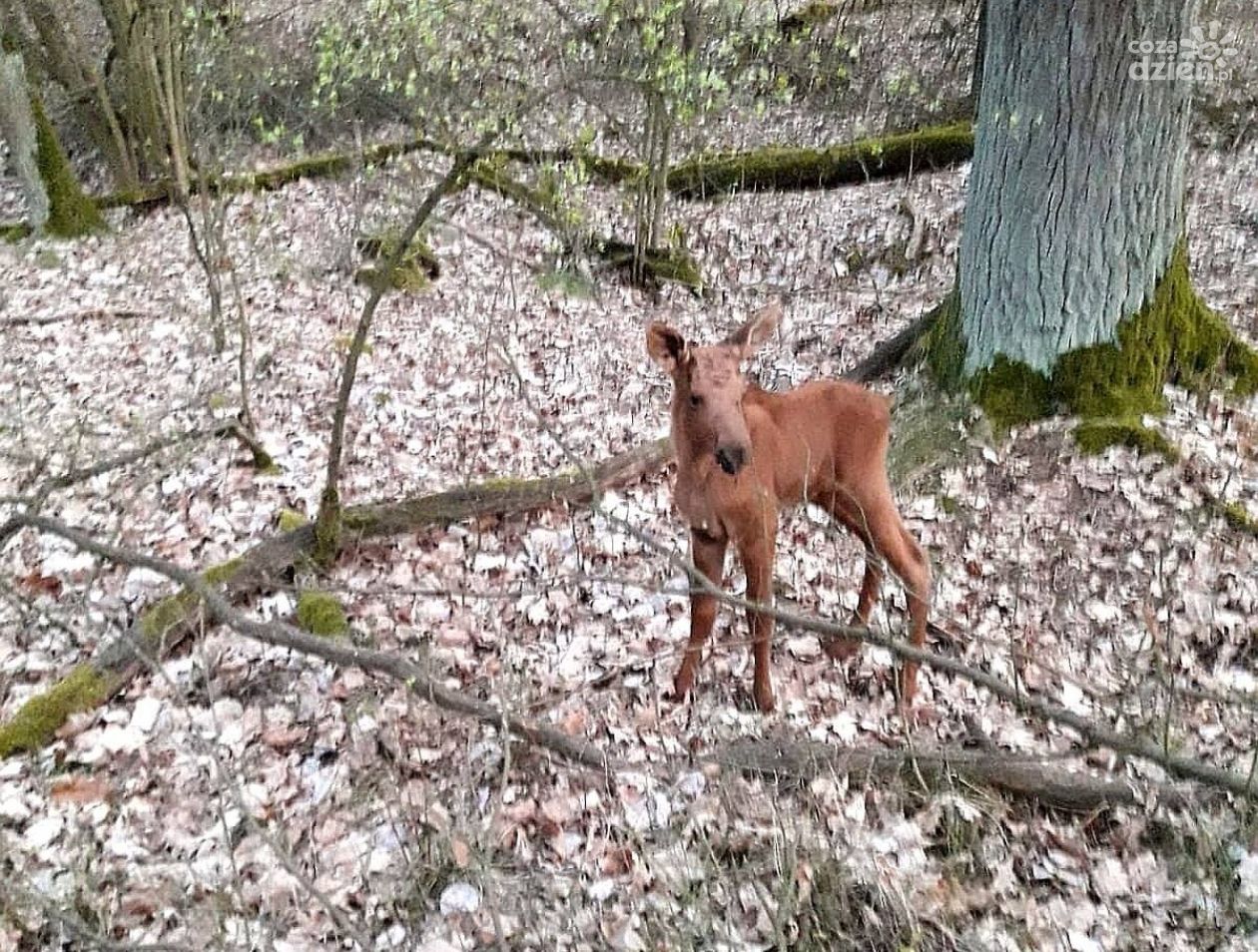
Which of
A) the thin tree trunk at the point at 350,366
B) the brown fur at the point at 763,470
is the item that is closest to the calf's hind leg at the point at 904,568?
the brown fur at the point at 763,470

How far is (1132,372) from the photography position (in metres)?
5.20

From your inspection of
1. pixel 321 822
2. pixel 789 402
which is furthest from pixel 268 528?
pixel 789 402

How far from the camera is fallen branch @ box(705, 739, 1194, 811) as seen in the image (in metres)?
3.30

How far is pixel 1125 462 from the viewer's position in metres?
4.96

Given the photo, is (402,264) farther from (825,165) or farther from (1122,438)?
(1122,438)

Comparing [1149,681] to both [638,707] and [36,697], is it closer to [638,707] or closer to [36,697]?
[638,707]

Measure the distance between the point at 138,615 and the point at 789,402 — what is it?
10.4ft

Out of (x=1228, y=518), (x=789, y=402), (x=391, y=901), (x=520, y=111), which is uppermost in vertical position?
(x=520, y=111)

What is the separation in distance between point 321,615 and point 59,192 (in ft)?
25.9

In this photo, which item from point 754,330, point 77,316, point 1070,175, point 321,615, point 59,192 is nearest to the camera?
point 754,330

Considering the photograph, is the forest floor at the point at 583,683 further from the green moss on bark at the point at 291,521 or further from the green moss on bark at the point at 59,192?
the green moss on bark at the point at 59,192

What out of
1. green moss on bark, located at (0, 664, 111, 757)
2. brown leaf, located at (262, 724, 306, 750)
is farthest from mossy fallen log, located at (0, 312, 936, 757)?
brown leaf, located at (262, 724, 306, 750)

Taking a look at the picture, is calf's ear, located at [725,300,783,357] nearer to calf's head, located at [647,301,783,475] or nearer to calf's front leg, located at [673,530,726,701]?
calf's head, located at [647,301,783,475]

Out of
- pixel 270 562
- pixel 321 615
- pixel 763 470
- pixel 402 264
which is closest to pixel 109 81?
pixel 402 264
